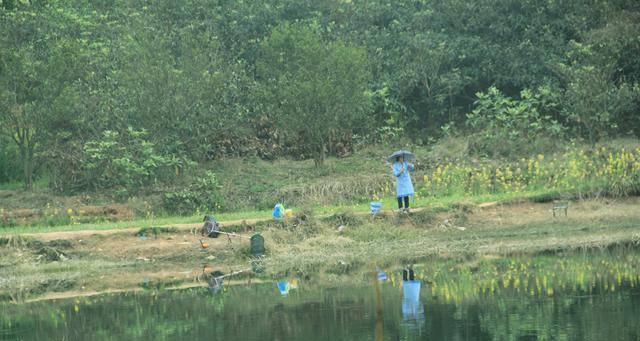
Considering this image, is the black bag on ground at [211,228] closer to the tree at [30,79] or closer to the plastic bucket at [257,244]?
the plastic bucket at [257,244]

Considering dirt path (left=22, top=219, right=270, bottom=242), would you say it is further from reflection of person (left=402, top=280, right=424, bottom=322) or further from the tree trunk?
the tree trunk

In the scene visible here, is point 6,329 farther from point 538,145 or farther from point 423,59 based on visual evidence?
point 423,59

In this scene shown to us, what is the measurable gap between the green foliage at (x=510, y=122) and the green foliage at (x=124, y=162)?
11.0 metres

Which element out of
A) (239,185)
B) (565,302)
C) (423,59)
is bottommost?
(565,302)

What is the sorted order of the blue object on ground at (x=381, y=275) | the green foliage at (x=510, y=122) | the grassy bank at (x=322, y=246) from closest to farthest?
the blue object on ground at (x=381, y=275) → the grassy bank at (x=322, y=246) → the green foliage at (x=510, y=122)

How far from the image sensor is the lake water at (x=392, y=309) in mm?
13359

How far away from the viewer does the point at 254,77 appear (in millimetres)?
41375

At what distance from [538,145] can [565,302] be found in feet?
67.6

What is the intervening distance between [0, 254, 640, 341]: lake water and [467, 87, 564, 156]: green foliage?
15.7 m

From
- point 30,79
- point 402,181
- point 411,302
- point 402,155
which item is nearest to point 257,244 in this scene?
point 402,181

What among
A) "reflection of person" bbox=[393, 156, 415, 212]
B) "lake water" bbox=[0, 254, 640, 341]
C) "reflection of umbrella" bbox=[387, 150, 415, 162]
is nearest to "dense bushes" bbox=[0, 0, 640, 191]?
"reflection of umbrella" bbox=[387, 150, 415, 162]

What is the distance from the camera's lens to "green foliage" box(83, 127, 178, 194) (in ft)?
108

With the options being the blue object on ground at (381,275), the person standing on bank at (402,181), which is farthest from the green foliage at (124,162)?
the blue object on ground at (381,275)

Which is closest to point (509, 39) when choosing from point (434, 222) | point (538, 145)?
point (538, 145)
